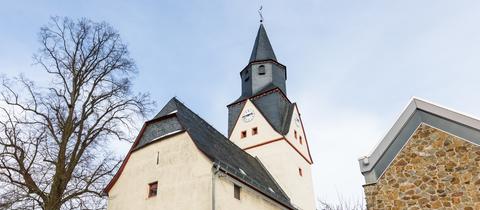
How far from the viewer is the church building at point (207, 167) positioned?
631 inches

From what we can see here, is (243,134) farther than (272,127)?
Yes

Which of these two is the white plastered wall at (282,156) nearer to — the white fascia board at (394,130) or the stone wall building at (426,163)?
the white fascia board at (394,130)

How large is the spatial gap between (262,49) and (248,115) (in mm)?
6136

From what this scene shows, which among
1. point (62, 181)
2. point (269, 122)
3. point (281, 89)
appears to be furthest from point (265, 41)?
point (62, 181)

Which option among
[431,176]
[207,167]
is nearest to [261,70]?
[207,167]

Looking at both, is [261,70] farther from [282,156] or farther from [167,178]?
[167,178]

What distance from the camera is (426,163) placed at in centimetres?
901

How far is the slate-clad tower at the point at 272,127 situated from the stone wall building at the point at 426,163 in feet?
51.7

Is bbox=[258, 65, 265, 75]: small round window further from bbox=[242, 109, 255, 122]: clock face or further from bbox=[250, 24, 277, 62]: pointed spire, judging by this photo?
bbox=[242, 109, 255, 122]: clock face

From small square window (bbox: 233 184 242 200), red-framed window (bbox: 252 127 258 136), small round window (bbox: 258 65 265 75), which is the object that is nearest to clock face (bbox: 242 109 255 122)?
red-framed window (bbox: 252 127 258 136)

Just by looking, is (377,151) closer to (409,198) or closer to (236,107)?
(409,198)

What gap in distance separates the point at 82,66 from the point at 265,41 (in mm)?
18314

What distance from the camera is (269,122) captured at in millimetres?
27047

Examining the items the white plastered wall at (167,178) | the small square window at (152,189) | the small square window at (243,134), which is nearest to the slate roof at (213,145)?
the white plastered wall at (167,178)
